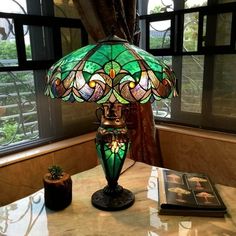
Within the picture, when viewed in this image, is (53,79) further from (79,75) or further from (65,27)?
(65,27)

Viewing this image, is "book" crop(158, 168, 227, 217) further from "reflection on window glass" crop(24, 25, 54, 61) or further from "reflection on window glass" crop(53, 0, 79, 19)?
"reflection on window glass" crop(53, 0, 79, 19)

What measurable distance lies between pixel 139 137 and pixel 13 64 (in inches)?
34.8

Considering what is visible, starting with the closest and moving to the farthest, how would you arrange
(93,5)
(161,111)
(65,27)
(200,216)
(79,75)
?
(79,75) → (200,216) → (93,5) → (65,27) → (161,111)

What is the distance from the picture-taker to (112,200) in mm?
961

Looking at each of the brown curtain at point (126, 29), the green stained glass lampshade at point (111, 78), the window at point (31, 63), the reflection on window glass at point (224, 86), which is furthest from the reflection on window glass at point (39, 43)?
the reflection on window glass at point (224, 86)

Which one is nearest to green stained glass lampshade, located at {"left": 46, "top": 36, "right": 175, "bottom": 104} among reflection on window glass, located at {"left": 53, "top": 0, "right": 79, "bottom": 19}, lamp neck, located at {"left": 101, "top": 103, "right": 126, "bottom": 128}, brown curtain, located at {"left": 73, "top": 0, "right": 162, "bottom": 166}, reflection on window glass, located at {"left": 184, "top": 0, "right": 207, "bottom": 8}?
lamp neck, located at {"left": 101, "top": 103, "right": 126, "bottom": 128}

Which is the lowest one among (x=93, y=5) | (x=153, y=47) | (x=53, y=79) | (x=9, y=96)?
(x=9, y=96)

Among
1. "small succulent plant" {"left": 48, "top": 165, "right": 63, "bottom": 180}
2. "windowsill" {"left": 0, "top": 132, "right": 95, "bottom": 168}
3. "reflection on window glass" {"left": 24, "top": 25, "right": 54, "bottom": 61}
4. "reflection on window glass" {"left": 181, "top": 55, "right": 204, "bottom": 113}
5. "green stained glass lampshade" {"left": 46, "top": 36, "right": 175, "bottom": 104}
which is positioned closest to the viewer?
"green stained glass lampshade" {"left": 46, "top": 36, "right": 175, "bottom": 104}

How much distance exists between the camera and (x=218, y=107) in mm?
1720

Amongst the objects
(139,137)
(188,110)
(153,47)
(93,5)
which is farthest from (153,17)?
(139,137)

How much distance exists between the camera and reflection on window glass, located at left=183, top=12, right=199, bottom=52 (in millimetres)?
1724

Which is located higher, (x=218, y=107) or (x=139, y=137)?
(x=218, y=107)

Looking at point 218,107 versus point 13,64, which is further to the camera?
point 218,107

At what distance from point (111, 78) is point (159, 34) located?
1329 mm
